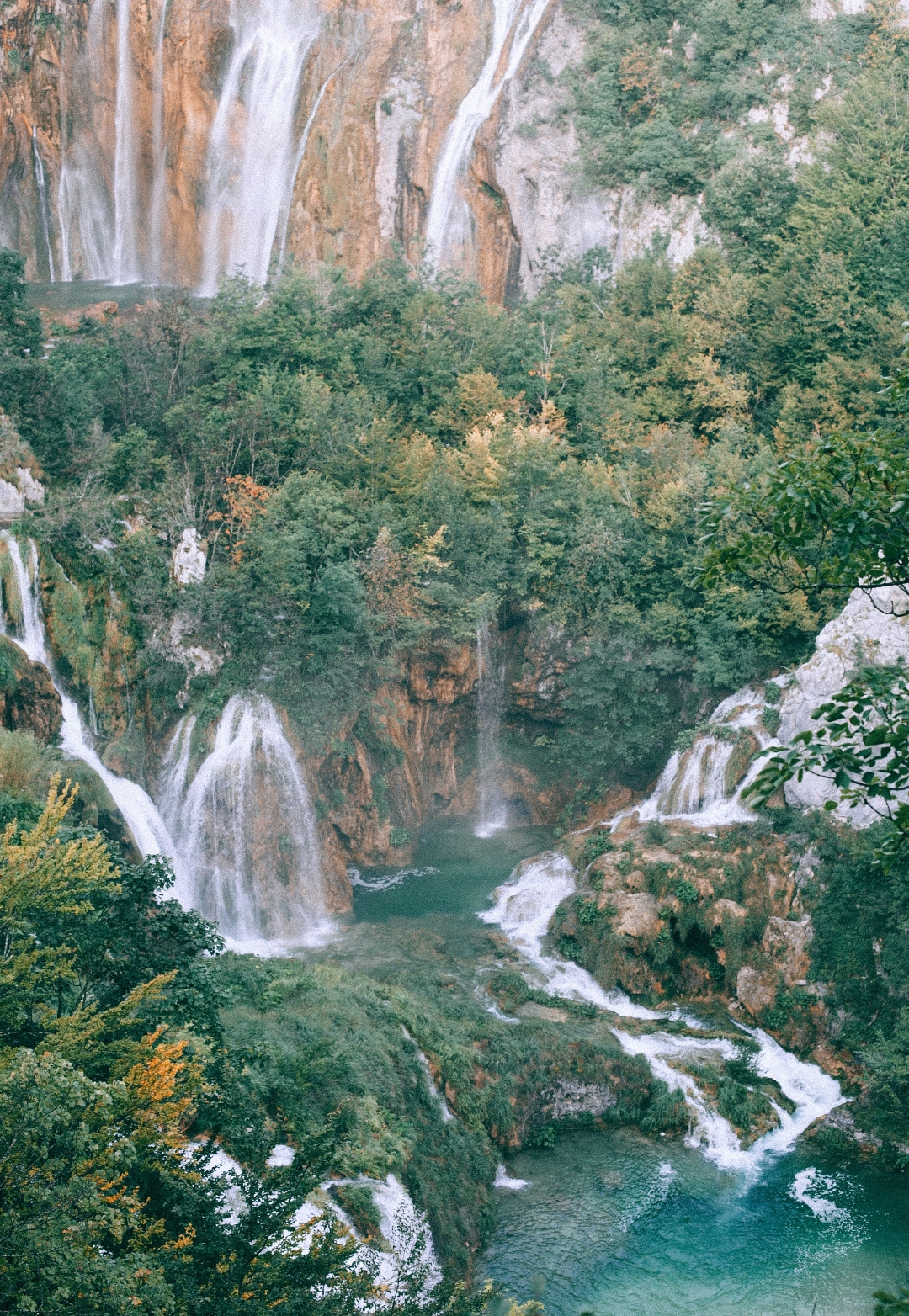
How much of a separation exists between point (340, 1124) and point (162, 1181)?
3.58m

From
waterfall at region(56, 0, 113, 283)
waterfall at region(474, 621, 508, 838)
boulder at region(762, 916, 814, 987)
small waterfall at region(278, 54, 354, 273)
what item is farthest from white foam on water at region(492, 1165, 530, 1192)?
waterfall at region(56, 0, 113, 283)

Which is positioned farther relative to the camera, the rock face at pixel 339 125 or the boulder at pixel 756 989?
the rock face at pixel 339 125

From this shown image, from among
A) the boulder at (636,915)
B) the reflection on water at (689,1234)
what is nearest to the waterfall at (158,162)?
the boulder at (636,915)

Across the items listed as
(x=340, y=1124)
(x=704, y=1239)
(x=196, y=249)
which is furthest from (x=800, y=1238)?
(x=196, y=249)

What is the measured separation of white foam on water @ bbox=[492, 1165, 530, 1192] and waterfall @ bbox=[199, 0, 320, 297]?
88.7 ft

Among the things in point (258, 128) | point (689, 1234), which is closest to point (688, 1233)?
point (689, 1234)

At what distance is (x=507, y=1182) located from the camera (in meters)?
16.0

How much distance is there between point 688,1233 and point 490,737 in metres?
13.8

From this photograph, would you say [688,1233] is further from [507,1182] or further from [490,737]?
[490,737]

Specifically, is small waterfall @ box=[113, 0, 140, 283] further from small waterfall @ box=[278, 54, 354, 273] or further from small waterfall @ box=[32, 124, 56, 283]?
small waterfall @ box=[278, 54, 354, 273]

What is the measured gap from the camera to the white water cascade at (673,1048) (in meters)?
16.9

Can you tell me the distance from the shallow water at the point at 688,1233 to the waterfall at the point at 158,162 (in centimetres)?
3147

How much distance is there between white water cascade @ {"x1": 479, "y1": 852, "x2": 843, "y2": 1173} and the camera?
16.9 meters

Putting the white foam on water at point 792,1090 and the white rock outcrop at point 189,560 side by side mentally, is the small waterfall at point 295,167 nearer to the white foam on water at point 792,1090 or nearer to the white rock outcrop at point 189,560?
the white rock outcrop at point 189,560
